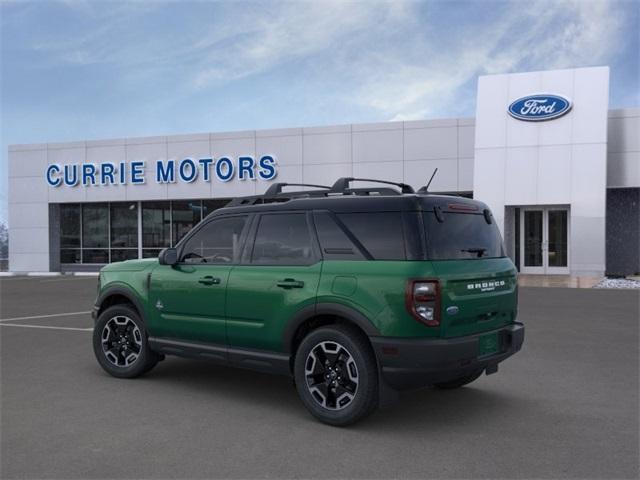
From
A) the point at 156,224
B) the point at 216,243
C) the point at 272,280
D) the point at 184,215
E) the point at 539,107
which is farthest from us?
the point at 156,224

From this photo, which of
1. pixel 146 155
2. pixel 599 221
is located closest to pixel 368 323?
pixel 599 221

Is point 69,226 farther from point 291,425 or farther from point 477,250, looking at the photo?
point 477,250

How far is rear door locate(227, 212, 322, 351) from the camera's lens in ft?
17.1

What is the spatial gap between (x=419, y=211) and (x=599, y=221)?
59.9ft

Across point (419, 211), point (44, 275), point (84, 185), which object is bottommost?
point (44, 275)

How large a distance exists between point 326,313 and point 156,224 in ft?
80.2

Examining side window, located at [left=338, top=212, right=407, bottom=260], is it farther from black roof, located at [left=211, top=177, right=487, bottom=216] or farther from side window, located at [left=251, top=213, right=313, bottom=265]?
side window, located at [left=251, top=213, right=313, bottom=265]

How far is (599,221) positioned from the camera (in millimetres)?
20844

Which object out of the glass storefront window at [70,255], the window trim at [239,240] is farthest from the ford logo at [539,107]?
the glass storefront window at [70,255]

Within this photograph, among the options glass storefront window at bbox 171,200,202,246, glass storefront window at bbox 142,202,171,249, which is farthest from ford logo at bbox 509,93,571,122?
glass storefront window at bbox 142,202,171,249

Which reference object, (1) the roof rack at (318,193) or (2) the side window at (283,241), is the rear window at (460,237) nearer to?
(1) the roof rack at (318,193)

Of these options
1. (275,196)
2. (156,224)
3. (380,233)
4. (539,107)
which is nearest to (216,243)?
(275,196)

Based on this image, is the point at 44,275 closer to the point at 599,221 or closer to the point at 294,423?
the point at 599,221

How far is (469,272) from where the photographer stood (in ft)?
16.0
